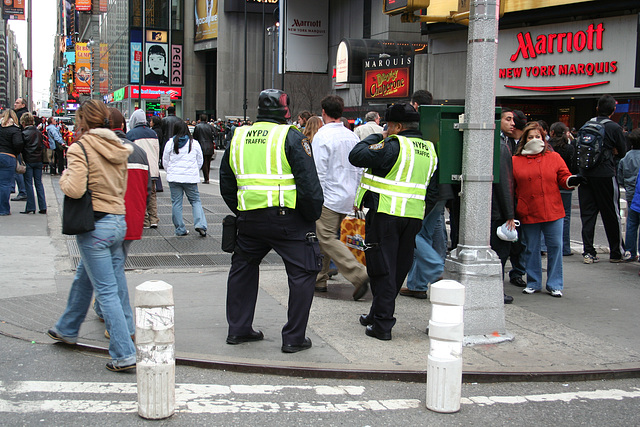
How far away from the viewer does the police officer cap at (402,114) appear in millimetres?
6016

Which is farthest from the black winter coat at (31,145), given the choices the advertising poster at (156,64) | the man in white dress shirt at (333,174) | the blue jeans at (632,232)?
the advertising poster at (156,64)

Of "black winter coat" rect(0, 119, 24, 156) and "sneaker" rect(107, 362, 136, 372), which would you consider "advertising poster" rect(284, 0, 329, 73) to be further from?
"sneaker" rect(107, 362, 136, 372)

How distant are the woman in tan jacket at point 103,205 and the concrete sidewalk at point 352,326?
0.54 metres

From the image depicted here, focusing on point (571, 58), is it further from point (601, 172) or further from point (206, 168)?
point (601, 172)

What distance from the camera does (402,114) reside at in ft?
19.7

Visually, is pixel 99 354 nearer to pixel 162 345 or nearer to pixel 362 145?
pixel 162 345

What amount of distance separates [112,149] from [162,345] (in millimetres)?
1624

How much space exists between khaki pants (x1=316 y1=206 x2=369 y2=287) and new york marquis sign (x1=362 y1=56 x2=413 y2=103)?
87.5 feet

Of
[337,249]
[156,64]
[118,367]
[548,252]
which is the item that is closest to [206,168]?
[337,249]

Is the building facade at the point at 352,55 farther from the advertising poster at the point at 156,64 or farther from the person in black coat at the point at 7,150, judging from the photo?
the person in black coat at the point at 7,150

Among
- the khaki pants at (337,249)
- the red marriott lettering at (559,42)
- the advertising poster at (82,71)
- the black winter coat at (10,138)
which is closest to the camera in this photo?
the khaki pants at (337,249)

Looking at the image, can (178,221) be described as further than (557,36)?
No

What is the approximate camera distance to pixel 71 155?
495 cm

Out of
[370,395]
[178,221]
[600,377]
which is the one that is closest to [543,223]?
[600,377]
